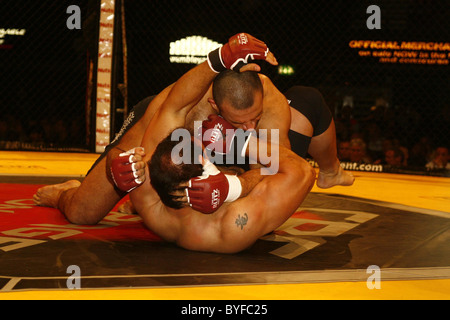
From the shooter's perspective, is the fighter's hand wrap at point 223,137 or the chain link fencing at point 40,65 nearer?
the fighter's hand wrap at point 223,137

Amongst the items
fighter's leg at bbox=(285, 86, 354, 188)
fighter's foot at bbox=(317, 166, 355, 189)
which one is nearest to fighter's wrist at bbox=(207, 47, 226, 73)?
fighter's leg at bbox=(285, 86, 354, 188)

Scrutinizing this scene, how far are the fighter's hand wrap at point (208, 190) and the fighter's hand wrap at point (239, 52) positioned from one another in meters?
0.47

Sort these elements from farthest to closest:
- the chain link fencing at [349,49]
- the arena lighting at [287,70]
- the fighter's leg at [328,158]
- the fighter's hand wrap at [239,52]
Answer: the arena lighting at [287,70]
the chain link fencing at [349,49]
the fighter's leg at [328,158]
the fighter's hand wrap at [239,52]

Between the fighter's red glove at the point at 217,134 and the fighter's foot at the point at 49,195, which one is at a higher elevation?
the fighter's red glove at the point at 217,134

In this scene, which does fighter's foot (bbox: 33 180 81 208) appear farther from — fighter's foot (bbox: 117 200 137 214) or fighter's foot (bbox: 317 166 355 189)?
fighter's foot (bbox: 317 166 355 189)

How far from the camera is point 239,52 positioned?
2.21 m

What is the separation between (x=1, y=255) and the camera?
2.05 metres

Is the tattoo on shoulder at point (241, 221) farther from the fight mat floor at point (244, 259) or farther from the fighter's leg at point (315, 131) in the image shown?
the fighter's leg at point (315, 131)

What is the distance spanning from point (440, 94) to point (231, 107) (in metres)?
6.70

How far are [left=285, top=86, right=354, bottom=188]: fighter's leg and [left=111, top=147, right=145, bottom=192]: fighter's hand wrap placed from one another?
130 cm

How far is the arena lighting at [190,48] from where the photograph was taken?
A: 30.3ft

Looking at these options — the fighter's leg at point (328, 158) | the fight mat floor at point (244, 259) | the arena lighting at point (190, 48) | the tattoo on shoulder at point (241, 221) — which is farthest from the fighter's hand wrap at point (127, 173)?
the arena lighting at point (190, 48)

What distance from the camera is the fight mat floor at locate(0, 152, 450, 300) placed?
1696 mm

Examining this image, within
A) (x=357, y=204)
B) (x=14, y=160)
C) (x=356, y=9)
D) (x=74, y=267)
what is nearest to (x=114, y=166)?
(x=74, y=267)
